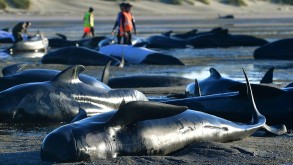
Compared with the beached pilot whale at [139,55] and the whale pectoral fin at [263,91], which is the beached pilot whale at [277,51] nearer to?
the beached pilot whale at [139,55]

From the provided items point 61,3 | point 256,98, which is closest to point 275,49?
point 256,98

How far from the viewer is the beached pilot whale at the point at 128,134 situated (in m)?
6.04

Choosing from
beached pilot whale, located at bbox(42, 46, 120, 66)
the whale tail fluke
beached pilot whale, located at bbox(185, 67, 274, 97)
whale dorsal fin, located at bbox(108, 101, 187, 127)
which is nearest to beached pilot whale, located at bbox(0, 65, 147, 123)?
the whale tail fluke

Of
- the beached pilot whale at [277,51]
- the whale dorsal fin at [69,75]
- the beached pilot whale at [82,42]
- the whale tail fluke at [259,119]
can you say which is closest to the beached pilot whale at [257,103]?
the whale tail fluke at [259,119]

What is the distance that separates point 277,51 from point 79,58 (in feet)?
19.5

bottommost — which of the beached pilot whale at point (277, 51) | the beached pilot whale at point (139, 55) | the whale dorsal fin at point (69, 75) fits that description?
the beached pilot whale at point (277, 51)

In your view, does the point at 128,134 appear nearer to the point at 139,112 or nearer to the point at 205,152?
the point at 139,112

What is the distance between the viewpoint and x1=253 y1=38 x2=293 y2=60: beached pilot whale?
71.2 feet

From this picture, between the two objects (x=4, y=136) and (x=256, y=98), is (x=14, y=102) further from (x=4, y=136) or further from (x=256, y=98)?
(x=256, y=98)

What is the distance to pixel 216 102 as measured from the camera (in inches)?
329

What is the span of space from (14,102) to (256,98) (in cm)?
259

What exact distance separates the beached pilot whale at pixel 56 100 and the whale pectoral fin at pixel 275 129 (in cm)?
180

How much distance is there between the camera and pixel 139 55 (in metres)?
19.6

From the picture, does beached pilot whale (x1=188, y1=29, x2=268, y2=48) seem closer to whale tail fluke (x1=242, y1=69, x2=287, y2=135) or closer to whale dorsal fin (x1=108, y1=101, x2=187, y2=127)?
whale tail fluke (x1=242, y1=69, x2=287, y2=135)
